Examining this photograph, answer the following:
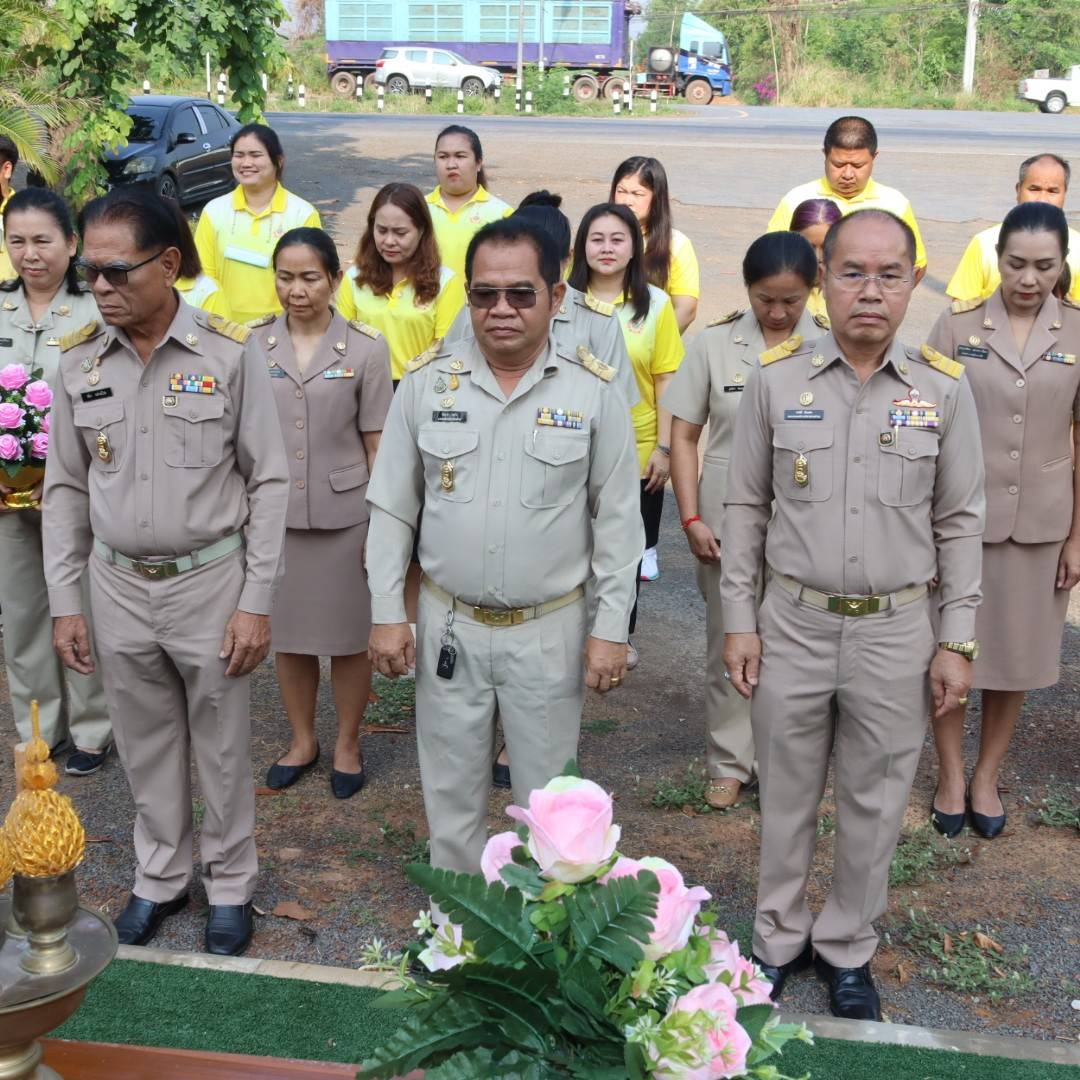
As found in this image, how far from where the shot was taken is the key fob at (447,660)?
3595 millimetres

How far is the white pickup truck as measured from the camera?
35406 millimetres

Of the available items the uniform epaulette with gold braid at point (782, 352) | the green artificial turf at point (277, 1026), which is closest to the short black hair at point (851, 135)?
the uniform epaulette with gold braid at point (782, 352)

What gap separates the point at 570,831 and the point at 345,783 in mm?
3379

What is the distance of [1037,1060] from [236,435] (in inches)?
103

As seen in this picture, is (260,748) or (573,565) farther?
(260,748)

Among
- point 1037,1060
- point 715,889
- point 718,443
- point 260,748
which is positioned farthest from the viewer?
point 260,748

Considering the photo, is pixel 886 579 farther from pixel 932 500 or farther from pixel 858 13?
pixel 858 13

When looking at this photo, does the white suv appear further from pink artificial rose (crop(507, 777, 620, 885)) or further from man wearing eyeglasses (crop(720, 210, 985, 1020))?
pink artificial rose (crop(507, 777, 620, 885))

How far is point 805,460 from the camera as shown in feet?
11.7

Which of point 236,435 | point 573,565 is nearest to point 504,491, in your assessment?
point 573,565

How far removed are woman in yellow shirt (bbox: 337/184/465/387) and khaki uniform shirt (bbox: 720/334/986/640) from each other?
78.3 inches

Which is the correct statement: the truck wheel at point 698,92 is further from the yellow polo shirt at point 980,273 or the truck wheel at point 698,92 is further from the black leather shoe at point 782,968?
the black leather shoe at point 782,968

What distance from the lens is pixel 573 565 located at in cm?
360

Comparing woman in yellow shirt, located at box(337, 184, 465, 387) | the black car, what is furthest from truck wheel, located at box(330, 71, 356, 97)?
woman in yellow shirt, located at box(337, 184, 465, 387)
